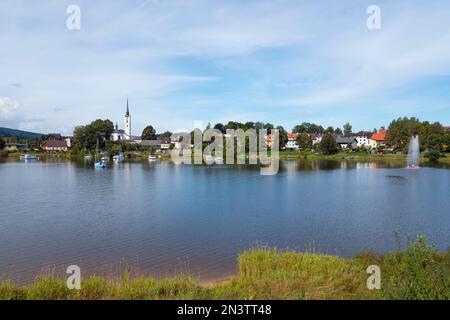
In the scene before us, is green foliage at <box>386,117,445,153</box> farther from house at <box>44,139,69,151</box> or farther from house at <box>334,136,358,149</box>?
house at <box>44,139,69,151</box>

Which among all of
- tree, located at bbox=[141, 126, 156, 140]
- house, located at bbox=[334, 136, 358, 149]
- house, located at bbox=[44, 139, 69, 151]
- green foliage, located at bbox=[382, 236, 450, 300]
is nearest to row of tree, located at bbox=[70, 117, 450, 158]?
house, located at bbox=[334, 136, 358, 149]

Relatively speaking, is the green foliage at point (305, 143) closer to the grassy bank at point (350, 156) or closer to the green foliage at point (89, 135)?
the grassy bank at point (350, 156)

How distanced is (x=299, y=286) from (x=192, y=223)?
15246 millimetres

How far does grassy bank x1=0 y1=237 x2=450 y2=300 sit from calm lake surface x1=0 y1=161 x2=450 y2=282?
427cm

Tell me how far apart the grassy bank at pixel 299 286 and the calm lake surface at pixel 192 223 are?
4.27 m

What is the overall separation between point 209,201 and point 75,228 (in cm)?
1328

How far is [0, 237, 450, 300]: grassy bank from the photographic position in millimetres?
9109

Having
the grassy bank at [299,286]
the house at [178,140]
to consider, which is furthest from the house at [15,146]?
the grassy bank at [299,286]

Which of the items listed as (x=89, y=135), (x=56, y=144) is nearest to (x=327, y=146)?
(x=89, y=135)

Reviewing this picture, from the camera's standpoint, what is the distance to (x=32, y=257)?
695 inches

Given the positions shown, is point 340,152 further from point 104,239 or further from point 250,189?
point 104,239

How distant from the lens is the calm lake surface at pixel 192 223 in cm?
1739
